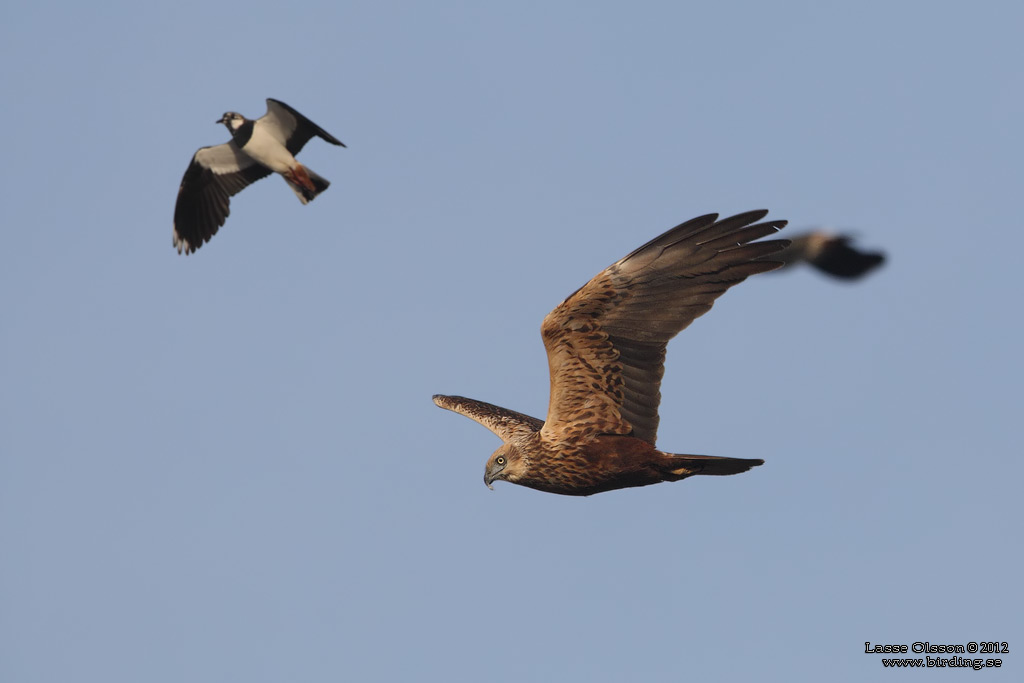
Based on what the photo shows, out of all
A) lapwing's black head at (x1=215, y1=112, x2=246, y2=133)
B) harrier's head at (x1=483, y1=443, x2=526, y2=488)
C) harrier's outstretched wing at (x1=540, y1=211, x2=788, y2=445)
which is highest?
lapwing's black head at (x1=215, y1=112, x2=246, y2=133)

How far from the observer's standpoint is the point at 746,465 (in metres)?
10.5

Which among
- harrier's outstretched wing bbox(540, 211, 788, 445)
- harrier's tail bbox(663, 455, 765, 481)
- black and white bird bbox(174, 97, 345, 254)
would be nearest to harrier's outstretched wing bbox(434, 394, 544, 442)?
harrier's outstretched wing bbox(540, 211, 788, 445)

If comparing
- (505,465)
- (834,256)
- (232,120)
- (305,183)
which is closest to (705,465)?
(505,465)

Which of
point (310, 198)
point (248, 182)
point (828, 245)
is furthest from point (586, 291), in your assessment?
point (248, 182)

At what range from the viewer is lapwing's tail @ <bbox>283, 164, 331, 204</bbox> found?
17156 mm

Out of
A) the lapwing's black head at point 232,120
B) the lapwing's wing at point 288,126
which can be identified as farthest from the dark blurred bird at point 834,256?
the lapwing's black head at point 232,120

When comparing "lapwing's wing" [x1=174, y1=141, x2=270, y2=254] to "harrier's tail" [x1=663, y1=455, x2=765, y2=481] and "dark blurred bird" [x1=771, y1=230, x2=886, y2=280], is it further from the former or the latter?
"harrier's tail" [x1=663, y1=455, x2=765, y2=481]

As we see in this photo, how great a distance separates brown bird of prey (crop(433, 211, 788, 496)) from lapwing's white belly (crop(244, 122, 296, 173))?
7594 millimetres

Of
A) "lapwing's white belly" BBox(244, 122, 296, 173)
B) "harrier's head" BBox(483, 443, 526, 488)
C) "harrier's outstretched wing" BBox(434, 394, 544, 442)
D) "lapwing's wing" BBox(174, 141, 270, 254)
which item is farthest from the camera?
"lapwing's wing" BBox(174, 141, 270, 254)

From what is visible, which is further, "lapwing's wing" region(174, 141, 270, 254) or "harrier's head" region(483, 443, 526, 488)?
"lapwing's wing" region(174, 141, 270, 254)

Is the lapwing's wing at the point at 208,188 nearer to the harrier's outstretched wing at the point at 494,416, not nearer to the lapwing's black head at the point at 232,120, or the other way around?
the lapwing's black head at the point at 232,120

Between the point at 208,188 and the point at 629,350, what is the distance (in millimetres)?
9778

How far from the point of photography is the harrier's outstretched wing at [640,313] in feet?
35.2

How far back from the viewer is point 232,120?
1733cm
